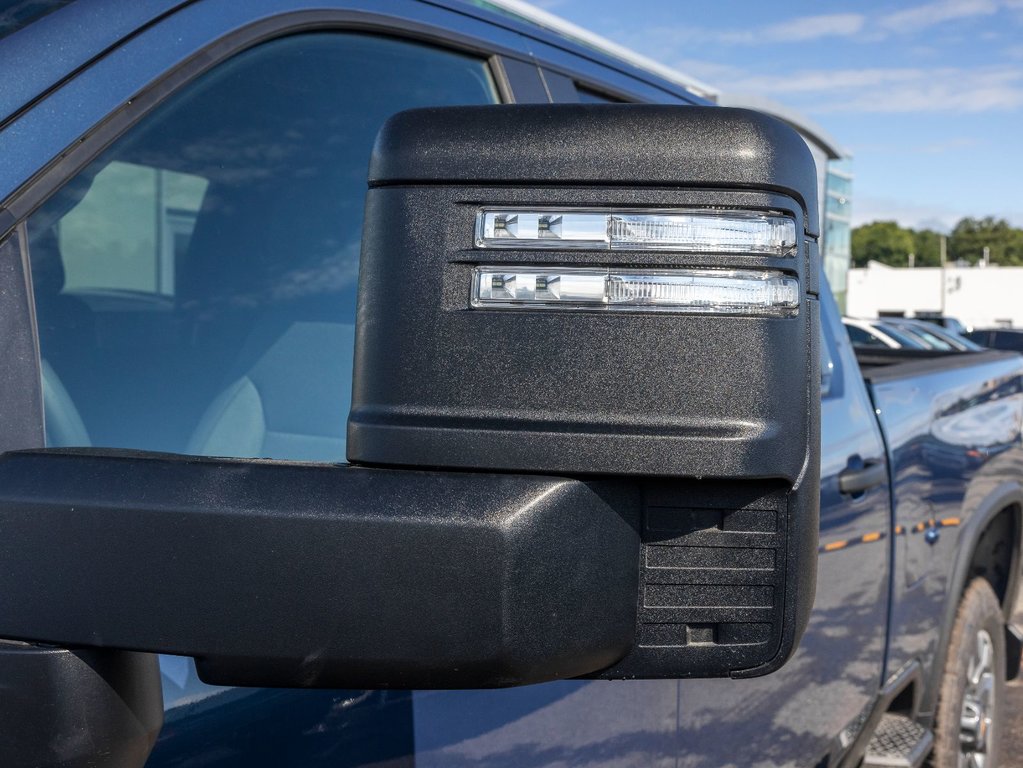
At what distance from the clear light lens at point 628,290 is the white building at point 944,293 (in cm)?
7315

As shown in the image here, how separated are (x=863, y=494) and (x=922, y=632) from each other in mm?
678

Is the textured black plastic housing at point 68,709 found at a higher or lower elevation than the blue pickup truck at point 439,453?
lower

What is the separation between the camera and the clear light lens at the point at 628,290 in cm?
91

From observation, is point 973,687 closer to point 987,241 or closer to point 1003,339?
point 1003,339

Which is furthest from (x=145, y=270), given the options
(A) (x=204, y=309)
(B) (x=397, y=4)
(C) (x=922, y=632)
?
(C) (x=922, y=632)

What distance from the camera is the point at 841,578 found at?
2.55 meters

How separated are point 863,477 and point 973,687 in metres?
1.42

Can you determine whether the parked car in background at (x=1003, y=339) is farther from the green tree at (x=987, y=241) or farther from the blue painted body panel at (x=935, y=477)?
the green tree at (x=987, y=241)

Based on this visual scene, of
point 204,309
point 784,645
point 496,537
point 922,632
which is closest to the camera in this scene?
point 496,537

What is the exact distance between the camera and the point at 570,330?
92 centimetres

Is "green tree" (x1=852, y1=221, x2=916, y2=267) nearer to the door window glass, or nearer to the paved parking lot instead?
the paved parking lot

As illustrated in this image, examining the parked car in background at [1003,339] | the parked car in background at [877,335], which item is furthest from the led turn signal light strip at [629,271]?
the parked car in background at [877,335]

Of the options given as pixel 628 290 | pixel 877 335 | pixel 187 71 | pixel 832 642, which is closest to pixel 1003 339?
pixel 832 642

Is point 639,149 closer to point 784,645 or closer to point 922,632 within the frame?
point 784,645
